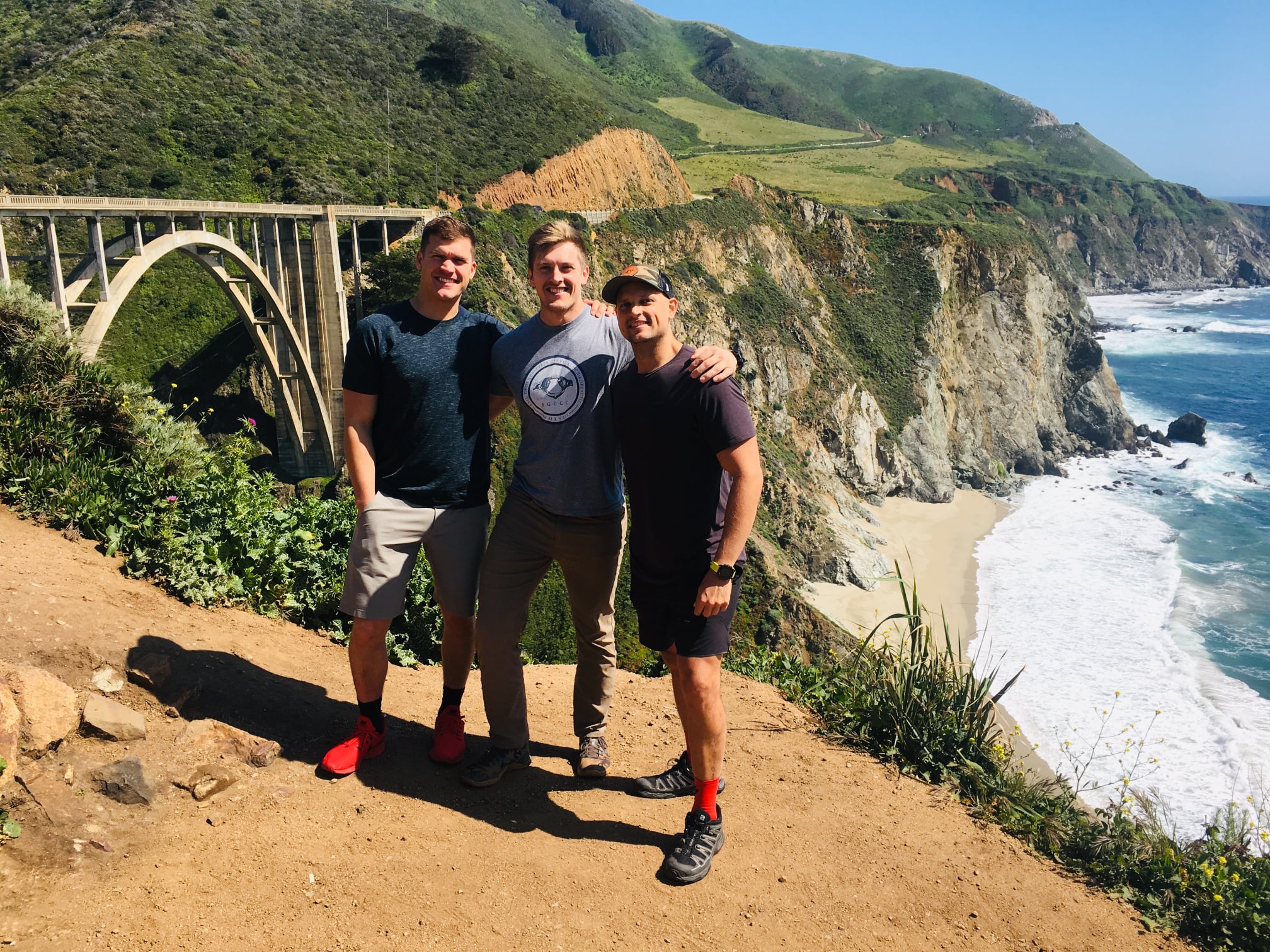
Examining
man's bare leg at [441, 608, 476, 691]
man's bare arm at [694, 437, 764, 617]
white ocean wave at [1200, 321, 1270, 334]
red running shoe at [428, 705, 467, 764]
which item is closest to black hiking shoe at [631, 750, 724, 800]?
red running shoe at [428, 705, 467, 764]

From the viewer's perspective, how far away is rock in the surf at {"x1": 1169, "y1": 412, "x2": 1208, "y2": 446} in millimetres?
52500

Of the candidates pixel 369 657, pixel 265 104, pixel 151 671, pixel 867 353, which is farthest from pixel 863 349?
pixel 151 671

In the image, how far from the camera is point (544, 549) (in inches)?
169

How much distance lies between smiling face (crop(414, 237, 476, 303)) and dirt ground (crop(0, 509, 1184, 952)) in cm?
233

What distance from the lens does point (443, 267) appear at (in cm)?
412

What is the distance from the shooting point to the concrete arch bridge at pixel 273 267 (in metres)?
16.5

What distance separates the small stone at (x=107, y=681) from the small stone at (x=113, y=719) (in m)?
0.14

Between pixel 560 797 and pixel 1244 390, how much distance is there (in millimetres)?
74635

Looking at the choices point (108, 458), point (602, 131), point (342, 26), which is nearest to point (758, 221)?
point (602, 131)

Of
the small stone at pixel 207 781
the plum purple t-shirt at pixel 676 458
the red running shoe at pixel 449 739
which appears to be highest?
the plum purple t-shirt at pixel 676 458

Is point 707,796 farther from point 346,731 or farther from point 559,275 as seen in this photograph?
point 559,275

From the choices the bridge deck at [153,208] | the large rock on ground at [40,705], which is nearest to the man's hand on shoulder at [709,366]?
the large rock on ground at [40,705]

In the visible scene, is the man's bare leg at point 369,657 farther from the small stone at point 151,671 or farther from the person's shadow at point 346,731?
the small stone at point 151,671

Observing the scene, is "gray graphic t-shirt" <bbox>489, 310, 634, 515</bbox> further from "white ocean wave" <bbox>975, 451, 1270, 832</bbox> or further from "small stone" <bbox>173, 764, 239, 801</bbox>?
"white ocean wave" <bbox>975, 451, 1270, 832</bbox>
